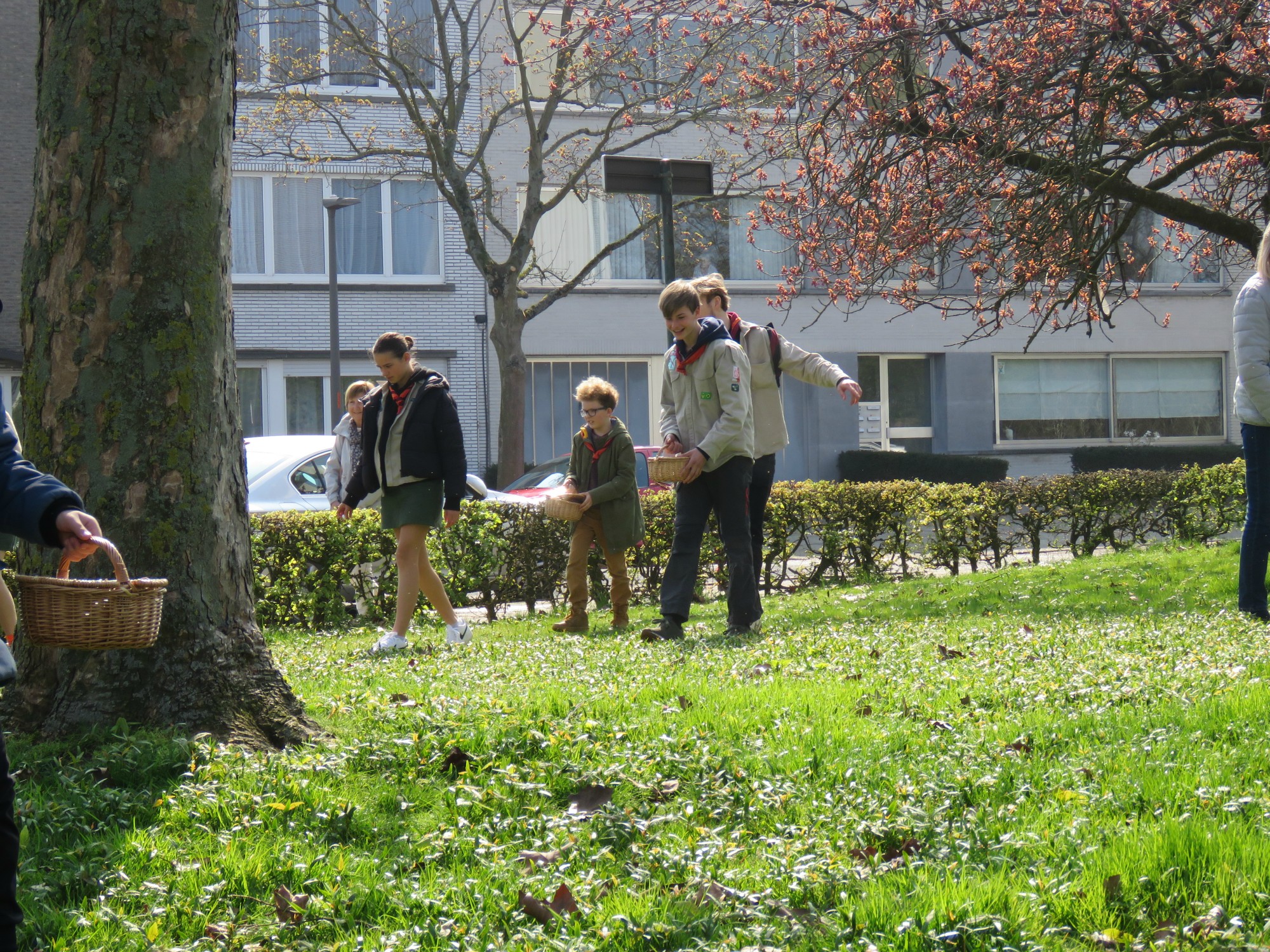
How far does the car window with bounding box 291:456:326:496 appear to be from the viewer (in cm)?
1185

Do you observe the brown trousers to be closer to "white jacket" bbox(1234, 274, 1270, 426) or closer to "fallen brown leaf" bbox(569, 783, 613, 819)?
"white jacket" bbox(1234, 274, 1270, 426)

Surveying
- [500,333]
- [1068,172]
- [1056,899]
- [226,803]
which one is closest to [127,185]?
[226,803]

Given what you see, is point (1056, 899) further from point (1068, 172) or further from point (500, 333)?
point (500, 333)

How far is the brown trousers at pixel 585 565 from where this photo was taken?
8984 mm

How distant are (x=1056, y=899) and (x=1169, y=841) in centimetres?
46

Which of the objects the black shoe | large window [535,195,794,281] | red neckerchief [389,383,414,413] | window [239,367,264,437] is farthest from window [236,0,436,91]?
the black shoe

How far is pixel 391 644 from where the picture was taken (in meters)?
8.02

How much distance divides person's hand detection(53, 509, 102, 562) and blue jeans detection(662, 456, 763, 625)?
546 centimetres

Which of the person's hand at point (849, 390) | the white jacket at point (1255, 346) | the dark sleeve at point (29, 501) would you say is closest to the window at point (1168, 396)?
the person's hand at point (849, 390)

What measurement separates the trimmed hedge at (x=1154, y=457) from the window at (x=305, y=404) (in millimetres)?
16322

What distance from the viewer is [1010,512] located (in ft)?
43.1

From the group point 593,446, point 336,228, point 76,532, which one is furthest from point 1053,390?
point 76,532

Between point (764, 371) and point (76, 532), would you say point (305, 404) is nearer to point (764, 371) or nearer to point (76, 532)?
point (764, 371)

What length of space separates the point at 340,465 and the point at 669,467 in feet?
13.0
